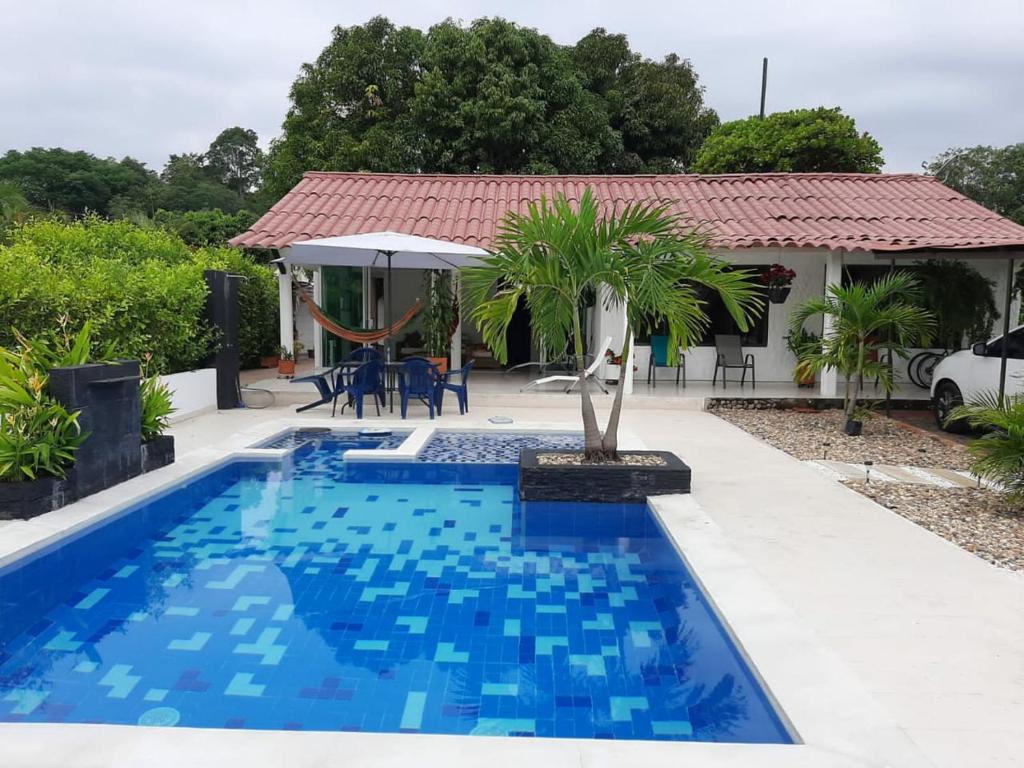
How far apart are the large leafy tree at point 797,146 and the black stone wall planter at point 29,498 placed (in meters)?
20.3

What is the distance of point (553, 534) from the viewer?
553 cm

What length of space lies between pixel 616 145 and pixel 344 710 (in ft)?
68.7

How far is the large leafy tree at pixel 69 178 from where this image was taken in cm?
3541

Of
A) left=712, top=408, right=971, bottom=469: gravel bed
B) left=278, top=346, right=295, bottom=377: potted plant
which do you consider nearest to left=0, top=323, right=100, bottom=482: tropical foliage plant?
left=712, top=408, right=971, bottom=469: gravel bed

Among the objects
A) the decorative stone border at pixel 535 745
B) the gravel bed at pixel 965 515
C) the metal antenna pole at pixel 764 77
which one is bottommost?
the decorative stone border at pixel 535 745

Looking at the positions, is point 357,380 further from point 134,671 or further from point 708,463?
point 134,671

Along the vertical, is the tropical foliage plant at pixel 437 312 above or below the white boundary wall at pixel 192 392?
above

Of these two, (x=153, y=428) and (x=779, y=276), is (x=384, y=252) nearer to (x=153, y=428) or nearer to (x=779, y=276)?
(x=153, y=428)

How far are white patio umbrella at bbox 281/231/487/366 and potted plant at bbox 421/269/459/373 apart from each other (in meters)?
1.55

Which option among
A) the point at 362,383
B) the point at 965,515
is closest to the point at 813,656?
the point at 965,515

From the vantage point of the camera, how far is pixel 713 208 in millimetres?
13539

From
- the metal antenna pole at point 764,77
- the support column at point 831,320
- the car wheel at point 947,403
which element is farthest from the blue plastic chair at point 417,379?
the metal antenna pole at point 764,77

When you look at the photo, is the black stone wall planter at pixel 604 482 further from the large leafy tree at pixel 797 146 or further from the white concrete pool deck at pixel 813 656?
the large leafy tree at pixel 797 146

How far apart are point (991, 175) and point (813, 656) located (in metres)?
35.3
